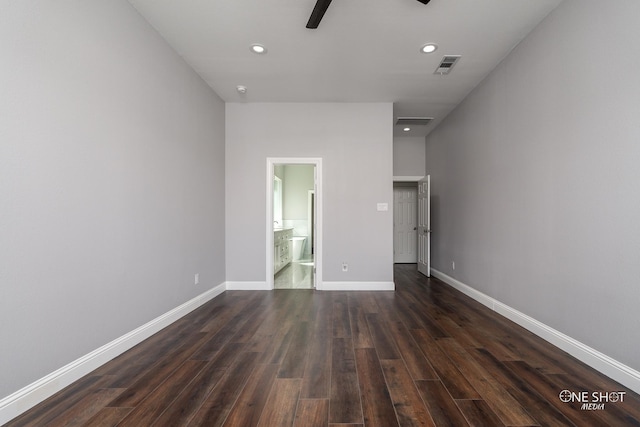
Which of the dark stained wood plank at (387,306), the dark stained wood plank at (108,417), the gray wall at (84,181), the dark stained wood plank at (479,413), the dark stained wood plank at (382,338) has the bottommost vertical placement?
the dark stained wood plank at (387,306)

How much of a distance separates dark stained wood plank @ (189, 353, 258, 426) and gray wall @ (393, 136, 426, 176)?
5114mm

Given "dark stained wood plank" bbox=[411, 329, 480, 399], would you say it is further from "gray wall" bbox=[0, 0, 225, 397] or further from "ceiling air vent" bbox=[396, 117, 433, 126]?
"ceiling air vent" bbox=[396, 117, 433, 126]

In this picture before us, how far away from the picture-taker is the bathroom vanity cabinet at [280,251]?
533cm

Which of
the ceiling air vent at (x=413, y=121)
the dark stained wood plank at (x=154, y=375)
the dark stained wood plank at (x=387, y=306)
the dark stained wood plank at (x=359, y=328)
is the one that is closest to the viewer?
the dark stained wood plank at (x=154, y=375)

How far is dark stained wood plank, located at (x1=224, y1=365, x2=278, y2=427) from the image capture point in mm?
1499

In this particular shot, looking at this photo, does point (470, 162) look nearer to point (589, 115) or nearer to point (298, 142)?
point (589, 115)

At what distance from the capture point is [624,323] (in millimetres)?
1863

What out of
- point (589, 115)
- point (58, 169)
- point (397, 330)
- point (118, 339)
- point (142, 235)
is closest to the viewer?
point (58, 169)

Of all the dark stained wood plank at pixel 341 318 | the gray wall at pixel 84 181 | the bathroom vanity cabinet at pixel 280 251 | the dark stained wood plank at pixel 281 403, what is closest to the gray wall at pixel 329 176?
the dark stained wood plank at pixel 341 318

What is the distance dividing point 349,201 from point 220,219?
1.99 m

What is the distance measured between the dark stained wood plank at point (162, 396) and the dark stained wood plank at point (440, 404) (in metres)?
1.51

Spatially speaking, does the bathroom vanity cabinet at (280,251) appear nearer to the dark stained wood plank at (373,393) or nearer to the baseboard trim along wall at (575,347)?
the dark stained wood plank at (373,393)

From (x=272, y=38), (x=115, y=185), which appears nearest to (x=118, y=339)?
(x=115, y=185)

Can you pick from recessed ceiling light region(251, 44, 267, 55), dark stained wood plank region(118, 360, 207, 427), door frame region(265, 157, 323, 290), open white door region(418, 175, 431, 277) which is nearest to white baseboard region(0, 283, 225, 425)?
dark stained wood plank region(118, 360, 207, 427)
